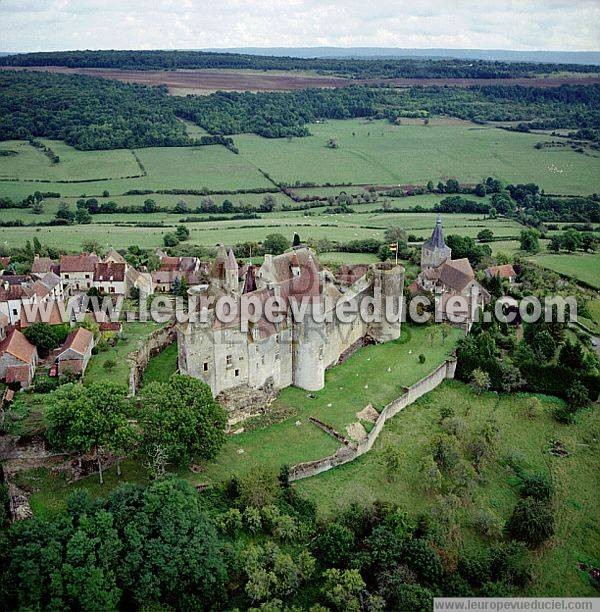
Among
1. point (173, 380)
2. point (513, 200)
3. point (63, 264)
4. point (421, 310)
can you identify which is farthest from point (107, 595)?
point (513, 200)

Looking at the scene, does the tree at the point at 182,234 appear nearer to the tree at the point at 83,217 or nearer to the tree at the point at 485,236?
the tree at the point at 83,217

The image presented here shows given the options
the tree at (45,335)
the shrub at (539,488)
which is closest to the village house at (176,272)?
the tree at (45,335)

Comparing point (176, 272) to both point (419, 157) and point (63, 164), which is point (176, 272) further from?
point (419, 157)

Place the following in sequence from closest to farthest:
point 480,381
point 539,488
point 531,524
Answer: point 531,524 → point 539,488 → point 480,381

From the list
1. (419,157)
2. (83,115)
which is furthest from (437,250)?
(83,115)

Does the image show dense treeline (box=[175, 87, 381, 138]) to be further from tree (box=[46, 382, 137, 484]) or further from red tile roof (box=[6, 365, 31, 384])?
tree (box=[46, 382, 137, 484])
